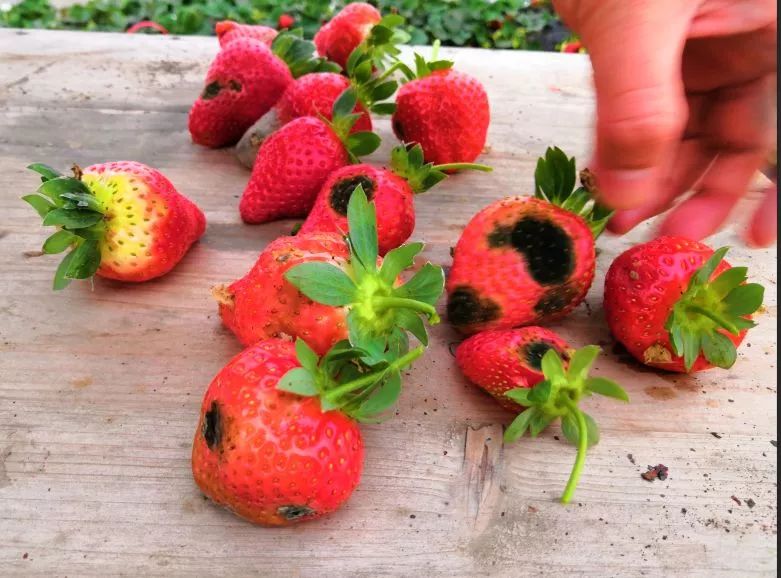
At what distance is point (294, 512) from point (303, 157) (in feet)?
1.91

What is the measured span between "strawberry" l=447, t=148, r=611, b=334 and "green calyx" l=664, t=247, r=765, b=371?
0.44ft

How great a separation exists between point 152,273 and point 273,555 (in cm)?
48

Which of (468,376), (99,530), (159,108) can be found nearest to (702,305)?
(468,376)

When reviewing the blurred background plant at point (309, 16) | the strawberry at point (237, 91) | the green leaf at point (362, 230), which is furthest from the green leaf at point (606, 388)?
the blurred background plant at point (309, 16)

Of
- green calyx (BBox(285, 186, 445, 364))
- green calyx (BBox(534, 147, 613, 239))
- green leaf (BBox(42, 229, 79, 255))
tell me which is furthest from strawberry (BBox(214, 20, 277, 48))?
green calyx (BBox(285, 186, 445, 364))

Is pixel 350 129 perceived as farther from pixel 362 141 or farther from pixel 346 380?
pixel 346 380

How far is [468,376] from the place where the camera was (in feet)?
2.90

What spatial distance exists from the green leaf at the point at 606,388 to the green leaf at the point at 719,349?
195 mm

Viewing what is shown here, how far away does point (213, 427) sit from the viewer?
69 centimetres

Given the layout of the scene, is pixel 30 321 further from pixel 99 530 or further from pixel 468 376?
pixel 468 376

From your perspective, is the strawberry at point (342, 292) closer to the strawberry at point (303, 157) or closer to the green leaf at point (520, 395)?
the green leaf at point (520, 395)

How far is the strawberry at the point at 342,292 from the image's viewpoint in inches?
28.2

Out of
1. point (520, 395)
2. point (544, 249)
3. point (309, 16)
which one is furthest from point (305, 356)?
point (309, 16)

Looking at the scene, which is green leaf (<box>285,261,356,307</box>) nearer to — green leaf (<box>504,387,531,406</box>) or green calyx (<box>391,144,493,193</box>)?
green leaf (<box>504,387,531,406</box>)
